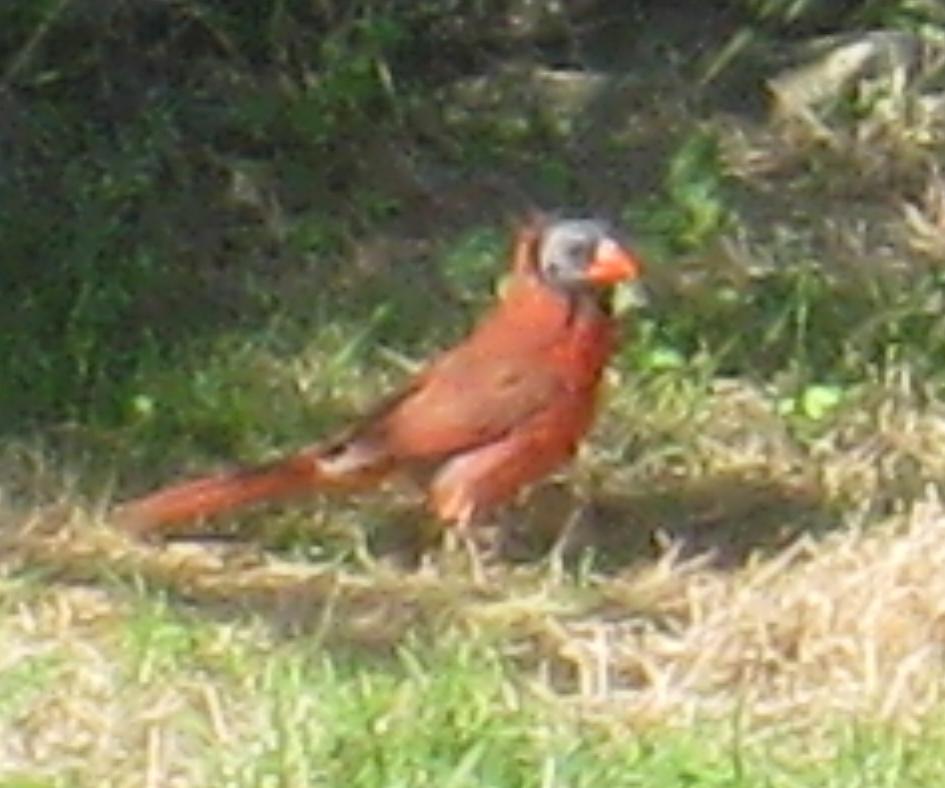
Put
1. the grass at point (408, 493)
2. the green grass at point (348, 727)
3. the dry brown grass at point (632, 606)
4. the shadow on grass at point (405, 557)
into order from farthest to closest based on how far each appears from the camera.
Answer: the shadow on grass at point (405, 557)
the dry brown grass at point (632, 606)
the grass at point (408, 493)
the green grass at point (348, 727)

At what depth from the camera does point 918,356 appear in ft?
21.7

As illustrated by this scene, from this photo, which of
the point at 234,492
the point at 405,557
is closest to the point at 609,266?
the point at 405,557

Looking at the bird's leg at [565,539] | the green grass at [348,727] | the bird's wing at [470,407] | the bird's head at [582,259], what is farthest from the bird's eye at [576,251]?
the green grass at [348,727]

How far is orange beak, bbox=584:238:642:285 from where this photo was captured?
5941 millimetres

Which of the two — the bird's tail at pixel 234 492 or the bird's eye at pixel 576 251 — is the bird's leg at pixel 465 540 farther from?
the bird's eye at pixel 576 251

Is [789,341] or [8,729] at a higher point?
[8,729]

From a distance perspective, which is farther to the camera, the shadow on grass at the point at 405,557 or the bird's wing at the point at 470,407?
the bird's wing at the point at 470,407

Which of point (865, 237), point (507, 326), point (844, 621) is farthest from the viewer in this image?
point (865, 237)

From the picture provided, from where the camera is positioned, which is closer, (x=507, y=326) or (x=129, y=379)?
(x=507, y=326)

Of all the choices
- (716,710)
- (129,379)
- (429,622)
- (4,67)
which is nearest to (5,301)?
(129,379)

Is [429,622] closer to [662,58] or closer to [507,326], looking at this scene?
[507,326]

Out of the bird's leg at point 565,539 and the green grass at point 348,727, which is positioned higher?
the green grass at point 348,727

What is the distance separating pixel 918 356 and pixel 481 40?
5.48ft

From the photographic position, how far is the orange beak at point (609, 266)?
594 centimetres
